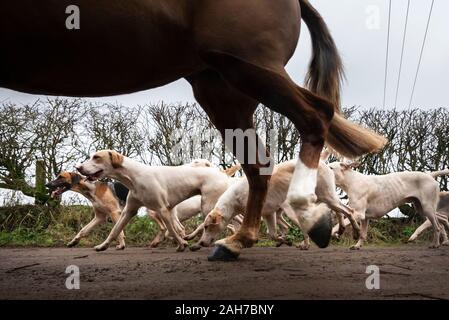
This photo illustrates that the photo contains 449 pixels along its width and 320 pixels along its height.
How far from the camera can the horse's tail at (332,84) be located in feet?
12.4

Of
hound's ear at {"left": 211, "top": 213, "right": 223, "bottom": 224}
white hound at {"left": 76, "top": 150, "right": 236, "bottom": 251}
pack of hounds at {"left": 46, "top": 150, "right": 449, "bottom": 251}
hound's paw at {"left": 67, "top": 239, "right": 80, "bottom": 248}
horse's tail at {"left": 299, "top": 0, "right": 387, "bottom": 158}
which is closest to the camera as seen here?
horse's tail at {"left": 299, "top": 0, "right": 387, "bottom": 158}

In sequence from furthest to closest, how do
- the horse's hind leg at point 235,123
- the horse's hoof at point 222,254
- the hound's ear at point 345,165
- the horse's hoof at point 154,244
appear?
1. the hound's ear at point 345,165
2. the horse's hoof at point 154,244
3. the horse's hoof at point 222,254
4. the horse's hind leg at point 235,123

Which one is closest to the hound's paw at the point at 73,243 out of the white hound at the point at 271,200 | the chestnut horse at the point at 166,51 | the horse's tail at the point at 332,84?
the white hound at the point at 271,200

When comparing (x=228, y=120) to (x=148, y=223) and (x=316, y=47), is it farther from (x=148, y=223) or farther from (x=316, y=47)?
(x=148, y=223)

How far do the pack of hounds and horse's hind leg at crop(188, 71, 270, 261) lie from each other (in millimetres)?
2581

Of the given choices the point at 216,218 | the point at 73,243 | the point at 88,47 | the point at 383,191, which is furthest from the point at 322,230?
the point at 383,191

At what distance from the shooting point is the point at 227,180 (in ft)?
28.6

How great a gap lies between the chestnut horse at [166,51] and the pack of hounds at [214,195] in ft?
13.1

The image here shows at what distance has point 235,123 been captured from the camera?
177 inches

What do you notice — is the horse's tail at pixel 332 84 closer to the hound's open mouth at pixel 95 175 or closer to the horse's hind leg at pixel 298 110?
the horse's hind leg at pixel 298 110

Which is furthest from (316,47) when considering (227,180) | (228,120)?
(227,180)

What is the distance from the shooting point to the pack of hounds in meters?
7.73

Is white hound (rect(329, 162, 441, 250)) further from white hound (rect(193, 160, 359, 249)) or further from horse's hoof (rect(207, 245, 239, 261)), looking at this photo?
horse's hoof (rect(207, 245, 239, 261))

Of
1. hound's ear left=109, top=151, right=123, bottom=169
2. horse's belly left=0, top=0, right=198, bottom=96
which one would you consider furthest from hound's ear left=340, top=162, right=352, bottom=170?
horse's belly left=0, top=0, right=198, bottom=96
